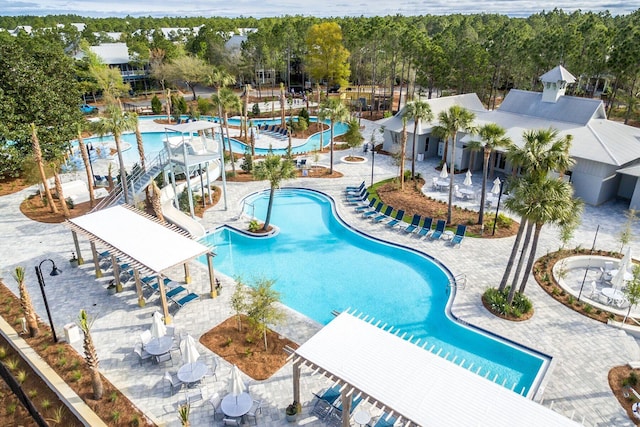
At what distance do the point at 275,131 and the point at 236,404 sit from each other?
128ft

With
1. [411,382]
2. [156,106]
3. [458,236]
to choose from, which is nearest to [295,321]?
[411,382]

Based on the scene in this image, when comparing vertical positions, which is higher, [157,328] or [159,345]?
[157,328]

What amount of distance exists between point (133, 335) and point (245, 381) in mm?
5468

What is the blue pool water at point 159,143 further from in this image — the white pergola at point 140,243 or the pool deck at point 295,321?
the white pergola at point 140,243

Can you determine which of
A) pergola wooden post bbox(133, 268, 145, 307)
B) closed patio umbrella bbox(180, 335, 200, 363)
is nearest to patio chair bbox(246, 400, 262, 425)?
closed patio umbrella bbox(180, 335, 200, 363)

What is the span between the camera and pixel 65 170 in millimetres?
34688

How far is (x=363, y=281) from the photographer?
21.5m

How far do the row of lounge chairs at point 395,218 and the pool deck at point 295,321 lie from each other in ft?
1.90

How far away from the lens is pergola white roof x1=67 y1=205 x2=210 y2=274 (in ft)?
58.1

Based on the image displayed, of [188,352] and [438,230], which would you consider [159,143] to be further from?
[188,352]

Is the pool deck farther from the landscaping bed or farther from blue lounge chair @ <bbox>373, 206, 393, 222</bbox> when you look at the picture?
blue lounge chair @ <bbox>373, 206, 393, 222</bbox>

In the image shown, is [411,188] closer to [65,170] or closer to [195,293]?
[195,293]

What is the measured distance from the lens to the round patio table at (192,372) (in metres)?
14.1

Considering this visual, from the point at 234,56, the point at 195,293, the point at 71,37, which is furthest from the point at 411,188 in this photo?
the point at 71,37
